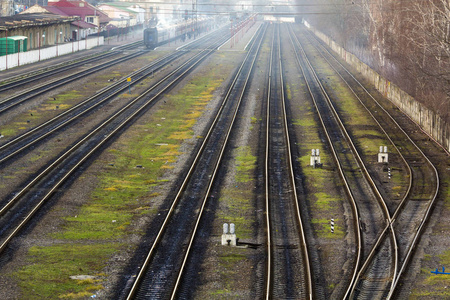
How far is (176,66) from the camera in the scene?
2491 inches

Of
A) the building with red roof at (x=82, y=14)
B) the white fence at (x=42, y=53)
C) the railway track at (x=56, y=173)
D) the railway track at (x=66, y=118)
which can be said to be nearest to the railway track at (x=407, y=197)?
the railway track at (x=56, y=173)

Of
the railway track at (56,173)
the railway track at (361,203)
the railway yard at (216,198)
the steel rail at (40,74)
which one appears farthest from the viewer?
the steel rail at (40,74)

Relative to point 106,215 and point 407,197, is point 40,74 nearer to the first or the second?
point 106,215

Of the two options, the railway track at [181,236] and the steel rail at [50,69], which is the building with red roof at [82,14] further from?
the railway track at [181,236]

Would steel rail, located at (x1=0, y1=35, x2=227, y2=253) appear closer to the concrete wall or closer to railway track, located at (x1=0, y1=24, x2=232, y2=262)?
railway track, located at (x1=0, y1=24, x2=232, y2=262)

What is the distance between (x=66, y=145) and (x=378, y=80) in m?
27.1

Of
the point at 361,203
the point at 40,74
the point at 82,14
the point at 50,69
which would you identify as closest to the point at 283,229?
the point at 361,203

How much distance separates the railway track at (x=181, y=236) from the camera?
14109 millimetres

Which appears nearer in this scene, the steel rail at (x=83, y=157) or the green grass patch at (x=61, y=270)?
the green grass patch at (x=61, y=270)

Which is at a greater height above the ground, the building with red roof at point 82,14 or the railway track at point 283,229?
the building with red roof at point 82,14

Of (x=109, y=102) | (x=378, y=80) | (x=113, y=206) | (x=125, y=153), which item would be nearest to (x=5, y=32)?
(x=109, y=102)

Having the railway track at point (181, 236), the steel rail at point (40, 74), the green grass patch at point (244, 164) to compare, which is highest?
the steel rail at point (40, 74)

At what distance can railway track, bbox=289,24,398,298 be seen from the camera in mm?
15266

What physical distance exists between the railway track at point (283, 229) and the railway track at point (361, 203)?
118cm
